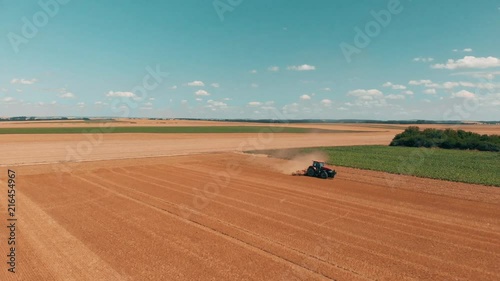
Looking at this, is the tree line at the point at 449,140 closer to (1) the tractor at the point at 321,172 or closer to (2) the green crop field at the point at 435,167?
(2) the green crop field at the point at 435,167

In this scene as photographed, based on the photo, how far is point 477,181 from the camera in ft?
88.9

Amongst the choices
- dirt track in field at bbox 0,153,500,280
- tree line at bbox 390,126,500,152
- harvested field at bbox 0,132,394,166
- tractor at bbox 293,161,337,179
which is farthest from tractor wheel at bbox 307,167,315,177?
tree line at bbox 390,126,500,152

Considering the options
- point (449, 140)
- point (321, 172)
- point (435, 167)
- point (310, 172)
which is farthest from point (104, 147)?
point (449, 140)

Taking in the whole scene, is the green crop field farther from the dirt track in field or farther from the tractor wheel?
the tractor wheel

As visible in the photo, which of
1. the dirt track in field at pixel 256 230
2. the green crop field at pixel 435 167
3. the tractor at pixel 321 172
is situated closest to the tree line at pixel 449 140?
the green crop field at pixel 435 167

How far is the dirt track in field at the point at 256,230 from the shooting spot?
38.8 feet

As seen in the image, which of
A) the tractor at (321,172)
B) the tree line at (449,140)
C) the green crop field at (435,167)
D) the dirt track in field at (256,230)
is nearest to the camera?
the dirt track in field at (256,230)

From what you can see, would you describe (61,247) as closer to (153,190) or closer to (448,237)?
(153,190)

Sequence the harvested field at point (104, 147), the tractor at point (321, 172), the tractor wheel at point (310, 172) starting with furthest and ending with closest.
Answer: the harvested field at point (104, 147) → the tractor wheel at point (310, 172) → the tractor at point (321, 172)

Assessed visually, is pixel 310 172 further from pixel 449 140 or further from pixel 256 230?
pixel 449 140

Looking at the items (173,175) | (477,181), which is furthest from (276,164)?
(477,181)

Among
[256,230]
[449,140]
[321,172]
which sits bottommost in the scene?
[256,230]

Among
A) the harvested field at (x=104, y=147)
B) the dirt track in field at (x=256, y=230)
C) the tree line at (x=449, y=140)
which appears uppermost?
the tree line at (x=449, y=140)

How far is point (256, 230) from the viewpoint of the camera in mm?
15758
